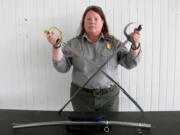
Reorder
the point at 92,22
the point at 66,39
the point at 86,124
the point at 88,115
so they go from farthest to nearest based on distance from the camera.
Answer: the point at 66,39 → the point at 92,22 → the point at 88,115 → the point at 86,124

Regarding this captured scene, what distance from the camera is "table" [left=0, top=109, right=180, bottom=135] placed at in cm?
83

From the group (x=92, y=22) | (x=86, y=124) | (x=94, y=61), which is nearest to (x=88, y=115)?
(x=86, y=124)

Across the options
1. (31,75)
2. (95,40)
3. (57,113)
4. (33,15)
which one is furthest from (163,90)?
(33,15)

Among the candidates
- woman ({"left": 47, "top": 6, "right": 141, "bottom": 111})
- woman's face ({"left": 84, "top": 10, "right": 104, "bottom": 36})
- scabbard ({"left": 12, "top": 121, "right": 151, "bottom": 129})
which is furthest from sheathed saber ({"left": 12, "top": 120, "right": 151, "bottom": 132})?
woman's face ({"left": 84, "top": 10, "right": 104, "bottom": 36})

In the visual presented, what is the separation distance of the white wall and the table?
61cm

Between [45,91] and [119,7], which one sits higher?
[119,7]

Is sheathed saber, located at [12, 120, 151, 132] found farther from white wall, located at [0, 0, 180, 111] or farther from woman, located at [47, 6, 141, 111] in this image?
white wall, located at [0, 0, 180, 111]

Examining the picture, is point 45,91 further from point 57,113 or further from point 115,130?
point 115,130

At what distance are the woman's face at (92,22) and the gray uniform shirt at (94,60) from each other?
0.18ft

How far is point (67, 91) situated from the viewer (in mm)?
1622

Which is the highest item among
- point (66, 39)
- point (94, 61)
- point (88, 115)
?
point (66, 39)

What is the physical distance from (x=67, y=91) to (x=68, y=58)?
1.37 feet

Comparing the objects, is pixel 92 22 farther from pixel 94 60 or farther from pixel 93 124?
pixel 93 124

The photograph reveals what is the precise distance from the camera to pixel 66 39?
156cm
